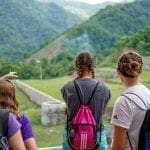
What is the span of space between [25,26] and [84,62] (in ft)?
272

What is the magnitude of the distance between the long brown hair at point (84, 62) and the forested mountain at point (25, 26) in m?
59.7

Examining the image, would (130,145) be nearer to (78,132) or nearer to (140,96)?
(140,96)

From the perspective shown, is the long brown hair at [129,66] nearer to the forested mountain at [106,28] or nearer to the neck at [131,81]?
the neck at [131,81]

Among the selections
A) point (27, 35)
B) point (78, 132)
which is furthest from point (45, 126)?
point (27, 35)

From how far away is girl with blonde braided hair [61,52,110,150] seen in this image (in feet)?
11.5

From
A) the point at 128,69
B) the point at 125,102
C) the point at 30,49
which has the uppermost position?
the point at 128,69

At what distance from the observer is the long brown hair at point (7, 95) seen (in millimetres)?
2697

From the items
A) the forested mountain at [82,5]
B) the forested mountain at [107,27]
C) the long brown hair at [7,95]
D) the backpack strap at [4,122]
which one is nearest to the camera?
the backpack strap at [4,122]

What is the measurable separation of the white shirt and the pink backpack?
27.8 inches

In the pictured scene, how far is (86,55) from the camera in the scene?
3.57 m

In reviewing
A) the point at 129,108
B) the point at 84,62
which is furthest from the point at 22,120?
the point at 84,62

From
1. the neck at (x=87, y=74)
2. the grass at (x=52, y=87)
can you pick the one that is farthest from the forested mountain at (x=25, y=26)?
the neck at (x=87, y=74)

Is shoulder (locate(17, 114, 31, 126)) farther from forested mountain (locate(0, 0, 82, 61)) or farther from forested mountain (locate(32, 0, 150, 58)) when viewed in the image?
forested mountain (locate(32, 0, 150, 58))

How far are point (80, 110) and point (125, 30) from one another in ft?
224
